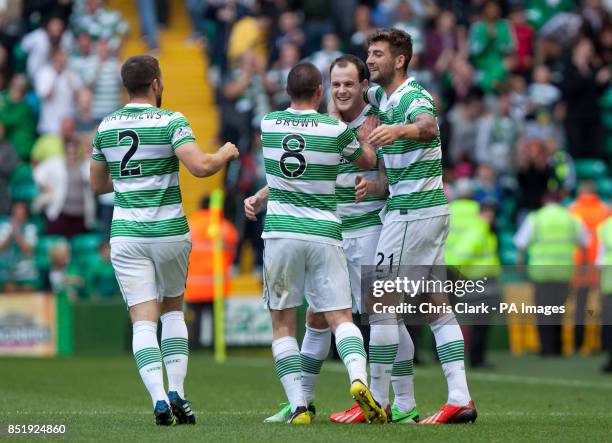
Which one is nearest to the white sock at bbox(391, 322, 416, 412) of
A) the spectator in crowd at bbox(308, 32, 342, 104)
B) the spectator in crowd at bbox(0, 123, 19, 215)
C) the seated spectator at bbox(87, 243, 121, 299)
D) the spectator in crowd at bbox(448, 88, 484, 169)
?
the seated spectator at bbox(87, 243, 121, 299)

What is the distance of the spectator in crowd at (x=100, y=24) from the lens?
24.2 m

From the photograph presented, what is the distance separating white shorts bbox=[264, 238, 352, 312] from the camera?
980cm

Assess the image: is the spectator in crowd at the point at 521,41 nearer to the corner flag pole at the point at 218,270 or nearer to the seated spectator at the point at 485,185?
the seated spectator at the point at 485,185

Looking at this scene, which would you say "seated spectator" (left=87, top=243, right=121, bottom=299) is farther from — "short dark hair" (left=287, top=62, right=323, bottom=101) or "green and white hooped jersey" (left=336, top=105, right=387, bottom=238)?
"short dark hair" (left=287, top=62, right=323, bottom=101)

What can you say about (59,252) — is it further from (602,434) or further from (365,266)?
(602,434)

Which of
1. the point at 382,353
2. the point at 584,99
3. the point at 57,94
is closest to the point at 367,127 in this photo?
the point at 382,353

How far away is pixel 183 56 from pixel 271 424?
17059mm

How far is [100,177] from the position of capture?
1011 centimetres

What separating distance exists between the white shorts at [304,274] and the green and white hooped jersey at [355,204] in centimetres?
77

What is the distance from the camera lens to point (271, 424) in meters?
9.87

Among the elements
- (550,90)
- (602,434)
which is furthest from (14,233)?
(602,434)

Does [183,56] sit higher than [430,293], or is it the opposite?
[183,56]

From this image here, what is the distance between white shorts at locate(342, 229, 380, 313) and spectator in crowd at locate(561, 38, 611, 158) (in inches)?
543

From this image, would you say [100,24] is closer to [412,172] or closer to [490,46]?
[490,46]
